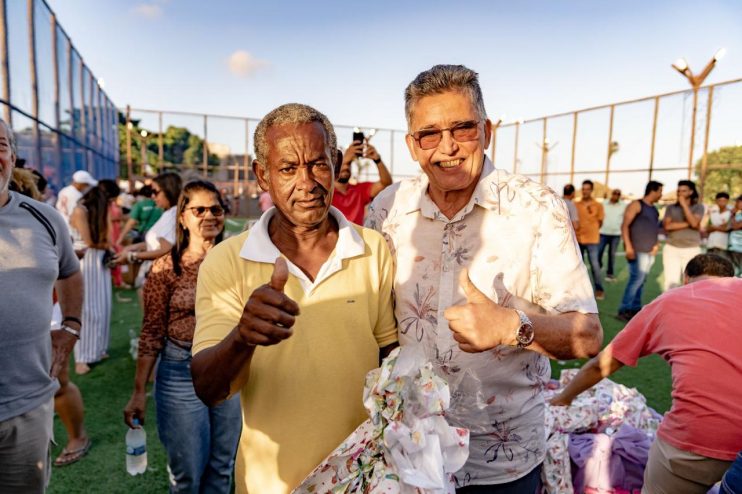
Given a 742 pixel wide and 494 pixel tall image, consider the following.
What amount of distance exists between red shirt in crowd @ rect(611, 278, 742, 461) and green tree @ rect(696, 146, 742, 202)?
43.8ft

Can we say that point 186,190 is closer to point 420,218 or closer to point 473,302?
point 420,218

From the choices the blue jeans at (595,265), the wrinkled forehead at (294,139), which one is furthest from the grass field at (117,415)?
the wrinkled forehead at (294,139)

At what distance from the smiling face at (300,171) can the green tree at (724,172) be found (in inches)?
592

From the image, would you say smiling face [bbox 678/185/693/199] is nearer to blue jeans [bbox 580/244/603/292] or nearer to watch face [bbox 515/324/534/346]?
blue jeans [bbox 580/244/603/292]

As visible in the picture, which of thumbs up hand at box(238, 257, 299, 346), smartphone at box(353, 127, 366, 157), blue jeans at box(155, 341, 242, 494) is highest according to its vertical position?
smartphone at box(353, 127, 366, 157)

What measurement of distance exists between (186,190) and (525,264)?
2384 mm

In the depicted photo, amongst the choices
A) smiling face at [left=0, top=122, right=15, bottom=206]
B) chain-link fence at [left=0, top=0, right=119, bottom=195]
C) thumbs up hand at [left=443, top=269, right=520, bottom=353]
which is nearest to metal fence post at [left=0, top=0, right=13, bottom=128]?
chain-link fence at [left=0, top=0, right=119, bottom=195]

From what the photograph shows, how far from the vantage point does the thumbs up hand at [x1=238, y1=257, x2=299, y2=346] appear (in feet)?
3.76

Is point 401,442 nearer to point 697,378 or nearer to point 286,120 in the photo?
point 286,120

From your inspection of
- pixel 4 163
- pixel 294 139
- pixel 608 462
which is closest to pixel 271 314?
pixel 294 139

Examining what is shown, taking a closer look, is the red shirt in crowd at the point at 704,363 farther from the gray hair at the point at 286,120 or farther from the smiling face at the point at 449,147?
the gray hair at the point at 286,120

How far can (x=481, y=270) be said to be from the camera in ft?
5.47

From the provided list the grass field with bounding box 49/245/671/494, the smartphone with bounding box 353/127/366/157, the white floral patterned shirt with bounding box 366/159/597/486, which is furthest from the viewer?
the smartphone with bounding box 353/127/366/157

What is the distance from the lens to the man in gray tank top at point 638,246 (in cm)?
788
